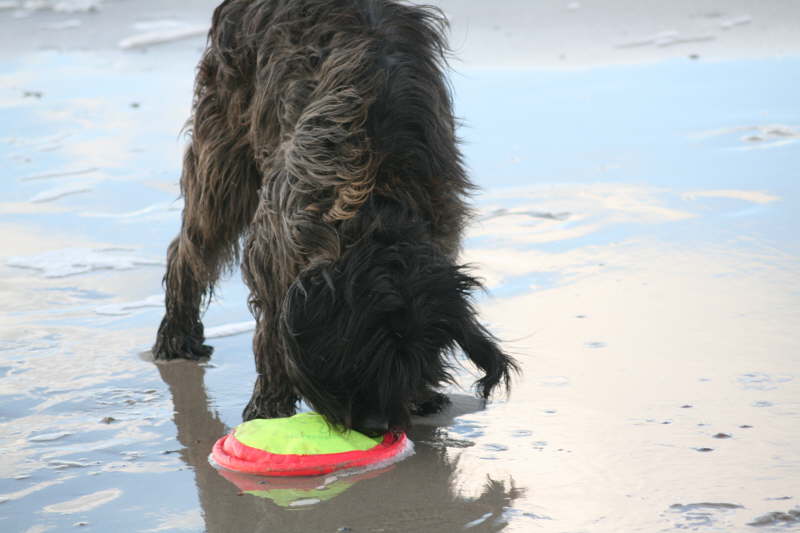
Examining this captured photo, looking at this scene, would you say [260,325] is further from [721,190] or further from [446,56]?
[721,190]

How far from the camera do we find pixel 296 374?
11.7 feet

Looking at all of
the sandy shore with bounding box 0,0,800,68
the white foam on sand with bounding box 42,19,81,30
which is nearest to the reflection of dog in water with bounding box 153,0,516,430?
the sandy shore with bounding box 0,0,800,68

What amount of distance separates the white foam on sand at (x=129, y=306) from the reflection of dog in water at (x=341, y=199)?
26.6 inches

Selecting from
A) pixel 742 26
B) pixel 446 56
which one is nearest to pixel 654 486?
pixel 446 56

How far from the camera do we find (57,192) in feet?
Result: 25.5

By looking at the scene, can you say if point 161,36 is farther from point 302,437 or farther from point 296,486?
point 296,486

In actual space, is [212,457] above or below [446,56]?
below

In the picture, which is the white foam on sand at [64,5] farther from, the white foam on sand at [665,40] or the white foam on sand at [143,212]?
the white foam on sand at [143,212]

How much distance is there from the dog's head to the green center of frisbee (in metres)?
0.08

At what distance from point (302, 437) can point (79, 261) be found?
121 inches

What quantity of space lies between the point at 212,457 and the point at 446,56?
6.02 feet

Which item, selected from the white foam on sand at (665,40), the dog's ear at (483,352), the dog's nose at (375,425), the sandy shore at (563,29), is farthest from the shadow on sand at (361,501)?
the white foam on sand at (665,40)

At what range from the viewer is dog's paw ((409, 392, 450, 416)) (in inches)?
162

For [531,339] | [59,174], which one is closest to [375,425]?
[531,339]
